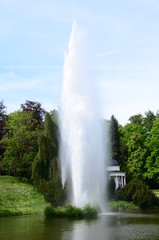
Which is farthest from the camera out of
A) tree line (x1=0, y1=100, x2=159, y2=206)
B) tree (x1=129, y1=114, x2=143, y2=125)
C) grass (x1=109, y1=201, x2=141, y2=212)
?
tree (x1=129, y1=114, x2=143, y2=125)

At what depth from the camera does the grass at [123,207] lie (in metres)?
31.0

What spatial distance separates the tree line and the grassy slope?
3.75 feet

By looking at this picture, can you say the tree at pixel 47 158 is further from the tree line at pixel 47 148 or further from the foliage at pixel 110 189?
the foliage at pixel 110 189

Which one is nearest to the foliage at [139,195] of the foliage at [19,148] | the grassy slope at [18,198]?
the grassy slope at [18,198]

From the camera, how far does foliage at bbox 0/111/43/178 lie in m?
44.1

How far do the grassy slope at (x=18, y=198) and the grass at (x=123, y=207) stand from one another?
5619mm

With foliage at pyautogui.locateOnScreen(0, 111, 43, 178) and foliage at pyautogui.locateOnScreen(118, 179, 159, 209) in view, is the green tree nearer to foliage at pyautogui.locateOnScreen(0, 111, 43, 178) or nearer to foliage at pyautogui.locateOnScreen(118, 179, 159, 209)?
foliage at pyautogui.locateOnScreen(0, 111, 43, 178)

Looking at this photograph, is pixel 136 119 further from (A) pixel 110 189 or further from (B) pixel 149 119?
(A) pixel 110 189

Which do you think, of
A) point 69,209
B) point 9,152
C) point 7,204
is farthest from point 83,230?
point 9,152

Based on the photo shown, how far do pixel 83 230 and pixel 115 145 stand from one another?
44.4m

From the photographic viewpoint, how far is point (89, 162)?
2825 cm

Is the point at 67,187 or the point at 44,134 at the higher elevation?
the point at 44,134

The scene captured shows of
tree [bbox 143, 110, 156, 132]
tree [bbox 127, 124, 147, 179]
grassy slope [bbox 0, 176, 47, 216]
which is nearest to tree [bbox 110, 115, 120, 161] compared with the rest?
tree [bbox 127, 124, 147, 179]

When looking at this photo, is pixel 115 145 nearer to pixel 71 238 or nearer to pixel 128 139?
pixel 128 139
